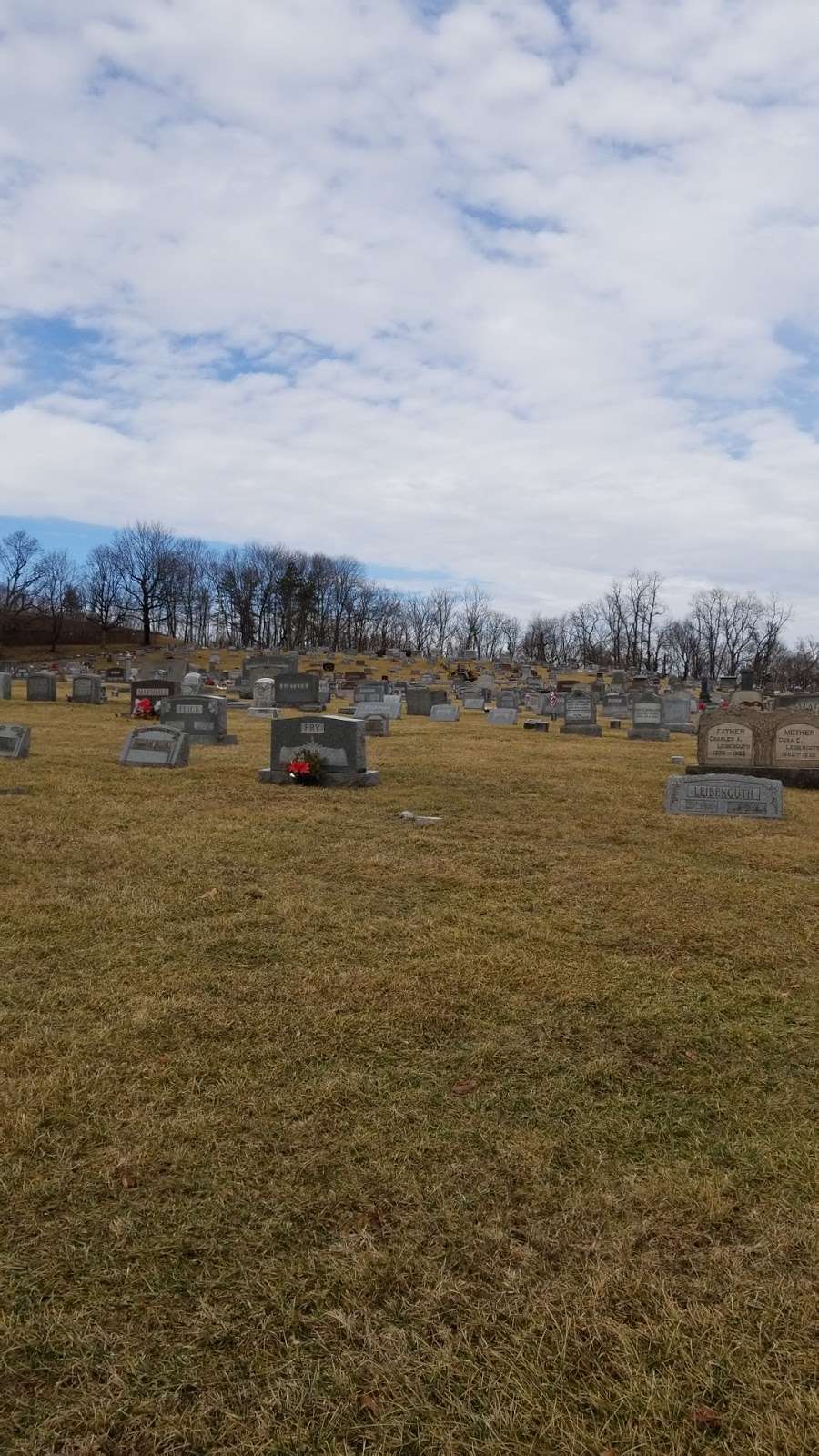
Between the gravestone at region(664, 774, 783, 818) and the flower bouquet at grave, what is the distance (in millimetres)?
4134

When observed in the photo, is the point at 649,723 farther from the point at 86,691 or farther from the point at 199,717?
the point at 86,691

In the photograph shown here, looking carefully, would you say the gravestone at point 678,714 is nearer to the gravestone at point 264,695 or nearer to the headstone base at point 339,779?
the gravestone at point 264,695

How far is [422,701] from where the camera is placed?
83.5 feet

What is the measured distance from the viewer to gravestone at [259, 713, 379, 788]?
967 cm

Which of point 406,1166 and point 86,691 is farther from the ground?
point 86,691

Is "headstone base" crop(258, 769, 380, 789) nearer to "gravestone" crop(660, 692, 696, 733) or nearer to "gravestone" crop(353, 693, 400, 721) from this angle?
"gravestone" crop(353, 693, 400, 721)

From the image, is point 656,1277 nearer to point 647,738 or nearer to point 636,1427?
point 636,1427

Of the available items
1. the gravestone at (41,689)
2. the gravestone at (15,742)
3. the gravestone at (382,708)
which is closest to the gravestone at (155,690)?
the gravestone at (41,689)

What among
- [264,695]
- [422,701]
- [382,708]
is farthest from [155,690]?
[422,701]

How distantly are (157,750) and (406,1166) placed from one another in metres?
9.36

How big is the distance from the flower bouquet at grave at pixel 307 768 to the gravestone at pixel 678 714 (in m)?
15.2

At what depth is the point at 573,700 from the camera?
875 inches

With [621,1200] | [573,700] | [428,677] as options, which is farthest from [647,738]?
[428,677]

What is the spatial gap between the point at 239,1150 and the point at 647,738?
19055mm
